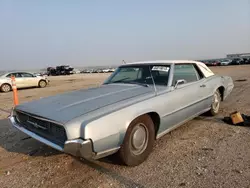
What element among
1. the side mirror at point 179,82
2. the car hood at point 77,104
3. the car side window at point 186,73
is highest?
the car side window at point 186,73

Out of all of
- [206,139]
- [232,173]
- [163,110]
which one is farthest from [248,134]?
[163,110]

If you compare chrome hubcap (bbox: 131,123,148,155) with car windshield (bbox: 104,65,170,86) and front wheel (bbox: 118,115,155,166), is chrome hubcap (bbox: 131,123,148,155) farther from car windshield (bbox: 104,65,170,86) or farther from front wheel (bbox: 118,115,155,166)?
car windshield (bbox: 104,65,170,86)

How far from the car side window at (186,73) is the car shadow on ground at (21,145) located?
102 inches

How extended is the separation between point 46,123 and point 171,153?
6.47 feet

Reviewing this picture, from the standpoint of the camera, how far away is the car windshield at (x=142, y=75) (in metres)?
4.03

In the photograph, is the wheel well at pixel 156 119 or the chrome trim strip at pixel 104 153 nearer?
the chrome trim strip at pixel 104 153

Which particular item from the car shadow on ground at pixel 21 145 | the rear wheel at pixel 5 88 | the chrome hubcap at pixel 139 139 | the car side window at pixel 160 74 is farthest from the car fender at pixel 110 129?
the rear wheel at pixel 5 88

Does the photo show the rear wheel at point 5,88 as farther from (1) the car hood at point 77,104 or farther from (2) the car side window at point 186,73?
(2) the car side window at point 186,73

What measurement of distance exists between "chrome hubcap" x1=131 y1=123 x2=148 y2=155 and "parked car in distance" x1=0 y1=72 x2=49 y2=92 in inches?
552

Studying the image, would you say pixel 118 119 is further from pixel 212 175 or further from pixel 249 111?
pixel 249 111

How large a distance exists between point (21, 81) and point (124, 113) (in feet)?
47.7

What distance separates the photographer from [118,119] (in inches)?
108

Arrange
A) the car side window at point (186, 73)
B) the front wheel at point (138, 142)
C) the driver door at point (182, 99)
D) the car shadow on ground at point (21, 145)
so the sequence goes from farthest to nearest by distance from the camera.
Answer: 1. the car side window at point (186, 73)
2. the car shadow on ground at point (21, 145)
3. the driver door at point (182, 99)
4. the front wheel at point (138, 142)

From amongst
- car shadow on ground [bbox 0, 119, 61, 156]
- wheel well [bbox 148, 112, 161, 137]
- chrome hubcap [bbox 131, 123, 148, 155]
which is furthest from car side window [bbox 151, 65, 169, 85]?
car shadow on ground [bbox 0, 119, 61, 156]
